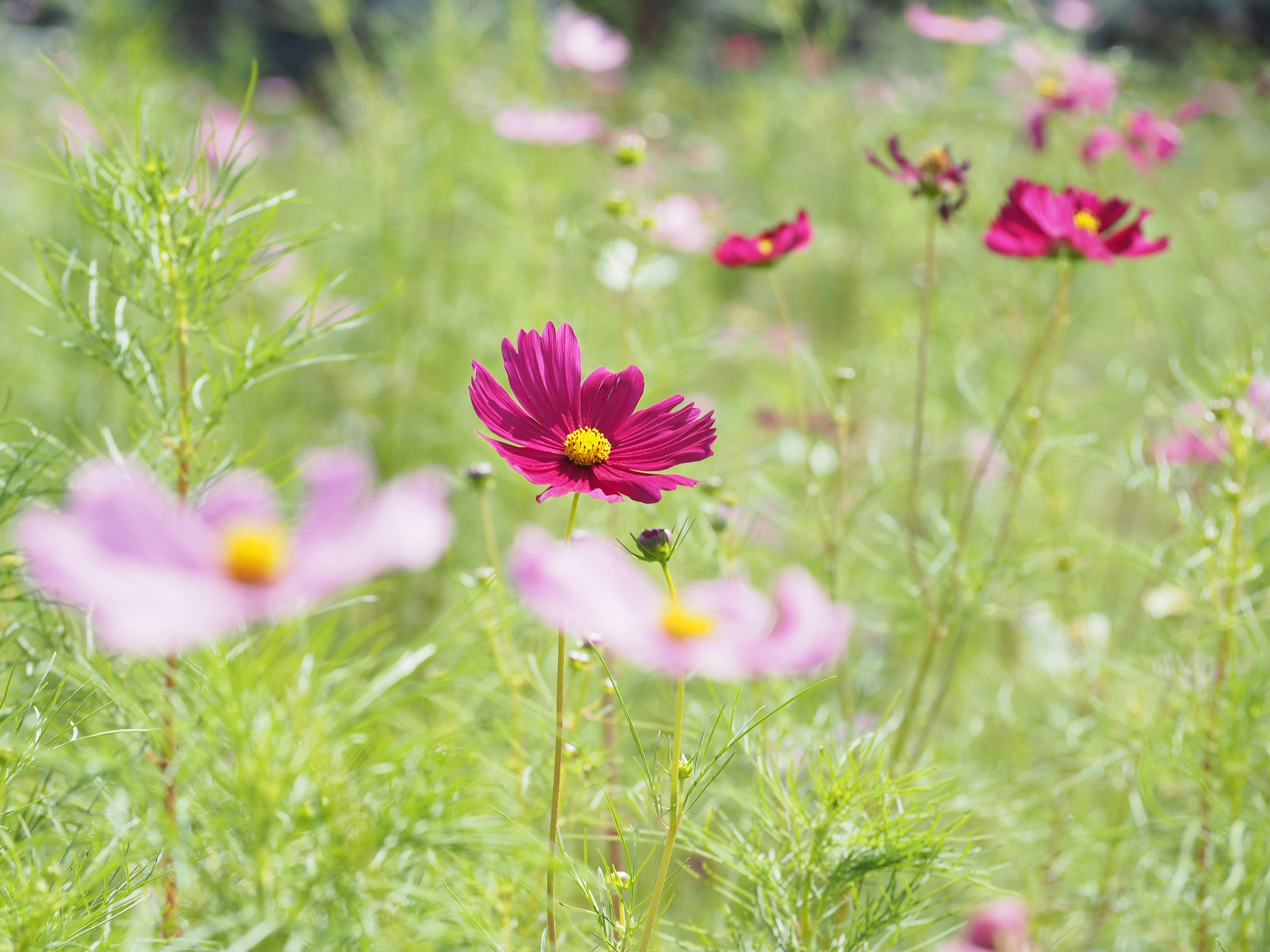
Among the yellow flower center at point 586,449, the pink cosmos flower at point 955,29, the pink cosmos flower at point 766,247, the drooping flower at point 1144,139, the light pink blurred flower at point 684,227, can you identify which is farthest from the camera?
the pink cosmos flower at point 955,29

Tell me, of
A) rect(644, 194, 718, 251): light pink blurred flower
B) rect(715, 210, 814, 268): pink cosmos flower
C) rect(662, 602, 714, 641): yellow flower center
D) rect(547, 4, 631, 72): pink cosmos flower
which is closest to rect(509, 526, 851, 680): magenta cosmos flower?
rect(662, 602, 714, 641): yellow flower center

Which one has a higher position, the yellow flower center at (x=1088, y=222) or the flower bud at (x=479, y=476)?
the yellow flower center at (x=1088, y=222)

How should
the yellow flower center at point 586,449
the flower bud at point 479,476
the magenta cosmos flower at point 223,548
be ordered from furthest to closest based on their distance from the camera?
the flower bud at point 479,476
the yellow flower center at point 586,449
the magenta cosmos flower at point 223,548

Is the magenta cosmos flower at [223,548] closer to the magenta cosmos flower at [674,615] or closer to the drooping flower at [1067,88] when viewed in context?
the magenta cosmos flower at [674,615]

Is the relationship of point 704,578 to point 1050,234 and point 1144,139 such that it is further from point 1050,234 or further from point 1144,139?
point 1144,139

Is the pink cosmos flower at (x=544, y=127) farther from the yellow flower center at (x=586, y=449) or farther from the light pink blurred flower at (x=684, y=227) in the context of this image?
the yellow flower center at (x=586, y=449)

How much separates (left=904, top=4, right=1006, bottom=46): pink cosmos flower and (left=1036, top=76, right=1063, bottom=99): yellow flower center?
388 millimetres

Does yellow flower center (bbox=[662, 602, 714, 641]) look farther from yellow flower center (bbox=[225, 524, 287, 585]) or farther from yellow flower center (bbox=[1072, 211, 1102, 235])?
yellow flower center (bbox=[1072, 211, 1102, 235])

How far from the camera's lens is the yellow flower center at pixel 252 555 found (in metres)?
0.24

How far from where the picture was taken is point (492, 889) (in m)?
0.47

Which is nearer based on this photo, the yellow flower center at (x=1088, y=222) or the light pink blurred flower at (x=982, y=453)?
the yellow flower center at (x=1088, y=222)

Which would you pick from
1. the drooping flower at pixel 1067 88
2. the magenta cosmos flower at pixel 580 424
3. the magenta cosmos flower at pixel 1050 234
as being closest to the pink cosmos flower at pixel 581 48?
the drooping flower at pixel 1067 88

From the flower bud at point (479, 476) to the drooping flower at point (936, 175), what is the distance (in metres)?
0.37

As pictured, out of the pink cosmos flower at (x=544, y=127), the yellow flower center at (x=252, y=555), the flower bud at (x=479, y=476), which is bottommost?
the pink cosmos flower at (x=544, y=127)
